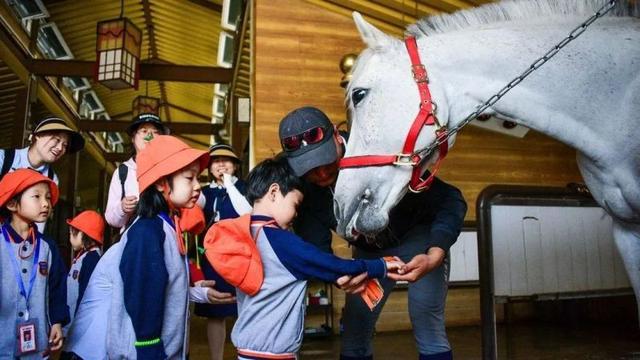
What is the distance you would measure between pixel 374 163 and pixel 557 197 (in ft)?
6.27

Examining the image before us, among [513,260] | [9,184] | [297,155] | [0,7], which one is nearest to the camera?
[297,155]

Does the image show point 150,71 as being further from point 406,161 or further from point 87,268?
point 406,161

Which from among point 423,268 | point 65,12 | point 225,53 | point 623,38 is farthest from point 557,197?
point 65,12

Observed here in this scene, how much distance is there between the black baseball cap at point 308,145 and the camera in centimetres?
168

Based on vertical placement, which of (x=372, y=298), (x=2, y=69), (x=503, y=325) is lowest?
(x=503, y=325)

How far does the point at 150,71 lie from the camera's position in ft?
25.6

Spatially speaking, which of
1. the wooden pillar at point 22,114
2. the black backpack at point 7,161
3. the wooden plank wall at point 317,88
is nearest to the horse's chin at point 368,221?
the black backpack at point 7,161

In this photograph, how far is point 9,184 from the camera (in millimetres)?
2014

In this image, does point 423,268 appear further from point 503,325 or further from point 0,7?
point 0,7

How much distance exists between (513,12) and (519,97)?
1.17 feet

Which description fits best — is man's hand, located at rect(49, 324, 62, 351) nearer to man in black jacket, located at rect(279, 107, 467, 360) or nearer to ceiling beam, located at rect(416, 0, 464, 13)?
man in black jacket, located at rect(279, 107, 467, 360)

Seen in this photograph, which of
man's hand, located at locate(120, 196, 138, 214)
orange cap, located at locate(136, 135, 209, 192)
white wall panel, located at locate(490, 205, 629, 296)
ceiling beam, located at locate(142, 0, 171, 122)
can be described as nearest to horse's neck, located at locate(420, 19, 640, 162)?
orange cap, located at locate(136, 135, 209, 192)

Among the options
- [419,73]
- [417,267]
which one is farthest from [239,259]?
[419,73]

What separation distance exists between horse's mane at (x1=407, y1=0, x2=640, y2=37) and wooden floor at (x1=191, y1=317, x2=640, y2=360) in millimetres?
2687
